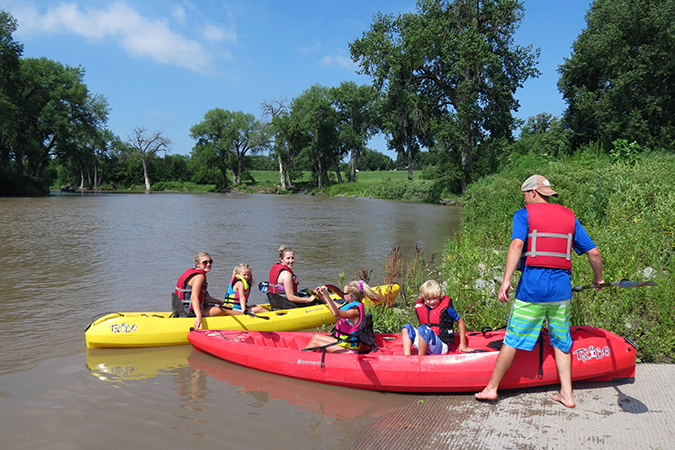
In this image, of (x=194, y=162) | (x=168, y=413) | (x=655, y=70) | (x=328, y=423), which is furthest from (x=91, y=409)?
(x=194, y=162)

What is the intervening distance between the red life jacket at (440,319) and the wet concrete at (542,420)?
0.60 meters

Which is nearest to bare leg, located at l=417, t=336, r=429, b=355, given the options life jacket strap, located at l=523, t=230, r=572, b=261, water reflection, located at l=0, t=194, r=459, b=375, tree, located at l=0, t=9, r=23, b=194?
life jacket strap, located at l=523, t=230, r=572, b=261

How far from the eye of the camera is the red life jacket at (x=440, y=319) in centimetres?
441

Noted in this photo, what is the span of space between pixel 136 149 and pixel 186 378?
7573cm

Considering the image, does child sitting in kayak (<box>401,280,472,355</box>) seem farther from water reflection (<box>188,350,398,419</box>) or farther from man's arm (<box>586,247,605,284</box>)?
man's arm (<box>586,247,605,284</box>)

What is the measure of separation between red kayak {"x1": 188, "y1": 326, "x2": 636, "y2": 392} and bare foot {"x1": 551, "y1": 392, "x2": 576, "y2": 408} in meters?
0.21

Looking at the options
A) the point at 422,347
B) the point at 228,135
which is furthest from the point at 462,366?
the point at 228,135

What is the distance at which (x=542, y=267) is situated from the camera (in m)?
3.37

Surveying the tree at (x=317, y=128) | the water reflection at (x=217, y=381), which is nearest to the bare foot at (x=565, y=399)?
the water reflection at (x=217, y=381)

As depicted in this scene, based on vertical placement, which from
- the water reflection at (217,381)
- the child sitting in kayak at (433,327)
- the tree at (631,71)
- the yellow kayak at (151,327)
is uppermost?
the tree at (631,71)

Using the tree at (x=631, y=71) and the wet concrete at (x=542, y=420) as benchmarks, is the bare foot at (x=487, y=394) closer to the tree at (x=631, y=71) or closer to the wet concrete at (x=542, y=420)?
the wet concrete at (x=542, y=420)

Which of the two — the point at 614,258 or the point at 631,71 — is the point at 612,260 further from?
the point at 631,71

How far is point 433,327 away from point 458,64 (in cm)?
2659

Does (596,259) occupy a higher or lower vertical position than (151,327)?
higher
